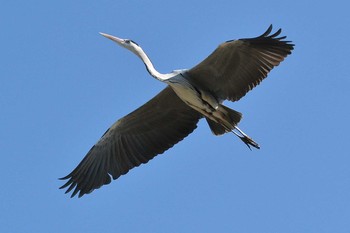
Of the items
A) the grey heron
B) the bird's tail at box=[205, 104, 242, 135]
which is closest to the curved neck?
the grey heron

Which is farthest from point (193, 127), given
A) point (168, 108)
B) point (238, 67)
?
point (238, 67)

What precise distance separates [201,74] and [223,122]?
99cm

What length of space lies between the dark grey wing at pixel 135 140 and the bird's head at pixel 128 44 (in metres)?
0.96

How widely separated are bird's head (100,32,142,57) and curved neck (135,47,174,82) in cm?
3

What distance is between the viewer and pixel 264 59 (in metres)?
15.1

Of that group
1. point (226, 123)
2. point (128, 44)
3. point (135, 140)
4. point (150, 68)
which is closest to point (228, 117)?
point (226, 123)

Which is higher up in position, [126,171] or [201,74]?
[201,74]

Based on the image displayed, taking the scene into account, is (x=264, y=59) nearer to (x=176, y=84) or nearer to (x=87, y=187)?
(x=176, y=84)

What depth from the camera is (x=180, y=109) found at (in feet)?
54.3

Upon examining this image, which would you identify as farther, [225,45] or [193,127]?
[193,127]

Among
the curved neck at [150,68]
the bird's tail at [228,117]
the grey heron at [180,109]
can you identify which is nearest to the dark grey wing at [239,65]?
the grey heron at [180,109]

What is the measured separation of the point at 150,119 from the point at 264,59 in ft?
9.54

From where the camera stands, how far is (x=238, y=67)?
606 inches

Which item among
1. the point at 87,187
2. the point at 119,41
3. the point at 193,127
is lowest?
the point at 87,187
